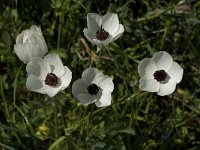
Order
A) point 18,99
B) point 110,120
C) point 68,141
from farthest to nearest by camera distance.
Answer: point 18,99 → point 110,120 → point 68,141

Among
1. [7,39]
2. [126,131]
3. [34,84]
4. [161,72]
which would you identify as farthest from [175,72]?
[7,39]

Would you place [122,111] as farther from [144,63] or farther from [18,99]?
[18,99]

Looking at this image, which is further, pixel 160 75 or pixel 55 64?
pixel 160 75

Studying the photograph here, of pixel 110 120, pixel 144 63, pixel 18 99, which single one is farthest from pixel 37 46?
pixel 18 99

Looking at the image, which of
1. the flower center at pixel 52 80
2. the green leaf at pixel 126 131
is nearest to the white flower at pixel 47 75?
the flower center at pixel 52 80

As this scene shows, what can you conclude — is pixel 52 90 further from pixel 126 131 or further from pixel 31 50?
pixel 126 131

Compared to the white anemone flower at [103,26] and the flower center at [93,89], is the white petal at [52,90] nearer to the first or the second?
the flower center at [93,89]

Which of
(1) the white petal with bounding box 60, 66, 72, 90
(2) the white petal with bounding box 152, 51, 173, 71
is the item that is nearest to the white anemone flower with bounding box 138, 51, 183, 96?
(2) the white petal with bounding box 152, 51, 173, 71
